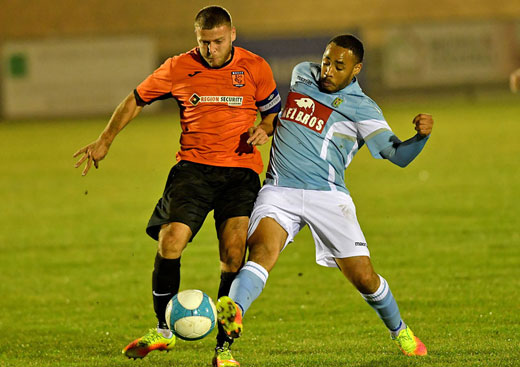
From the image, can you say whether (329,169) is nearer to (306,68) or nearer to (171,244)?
(306,68)

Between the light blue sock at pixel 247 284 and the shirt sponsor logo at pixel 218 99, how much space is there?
116 cm

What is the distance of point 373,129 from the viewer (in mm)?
5410

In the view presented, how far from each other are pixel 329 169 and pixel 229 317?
4.21 feet

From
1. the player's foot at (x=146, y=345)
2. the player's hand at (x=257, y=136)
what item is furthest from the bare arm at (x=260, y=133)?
the player's foot at (x=146, y=345)

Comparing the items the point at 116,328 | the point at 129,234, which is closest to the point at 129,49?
the point at 129,234

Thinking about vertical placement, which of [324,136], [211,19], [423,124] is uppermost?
[211,19]

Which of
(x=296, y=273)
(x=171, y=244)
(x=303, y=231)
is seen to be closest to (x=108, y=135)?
(x=171, y=244)

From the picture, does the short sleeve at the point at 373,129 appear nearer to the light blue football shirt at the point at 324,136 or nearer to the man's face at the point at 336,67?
the light blue football shirt at the point at 324,136

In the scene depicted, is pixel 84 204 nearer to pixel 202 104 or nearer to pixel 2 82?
pixel 202 104

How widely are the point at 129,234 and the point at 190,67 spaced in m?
5.20

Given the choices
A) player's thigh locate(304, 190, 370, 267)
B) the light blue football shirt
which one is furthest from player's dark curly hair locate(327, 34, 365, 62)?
Result: player's thigh locate(304, 190, 370, 267)

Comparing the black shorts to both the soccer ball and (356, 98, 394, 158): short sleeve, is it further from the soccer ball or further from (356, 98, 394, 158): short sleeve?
(356, 98, 394, 158): short sleeve

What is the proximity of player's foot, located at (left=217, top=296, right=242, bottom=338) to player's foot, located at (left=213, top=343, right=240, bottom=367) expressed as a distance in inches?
24.0

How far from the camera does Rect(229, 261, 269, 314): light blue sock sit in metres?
4.90
